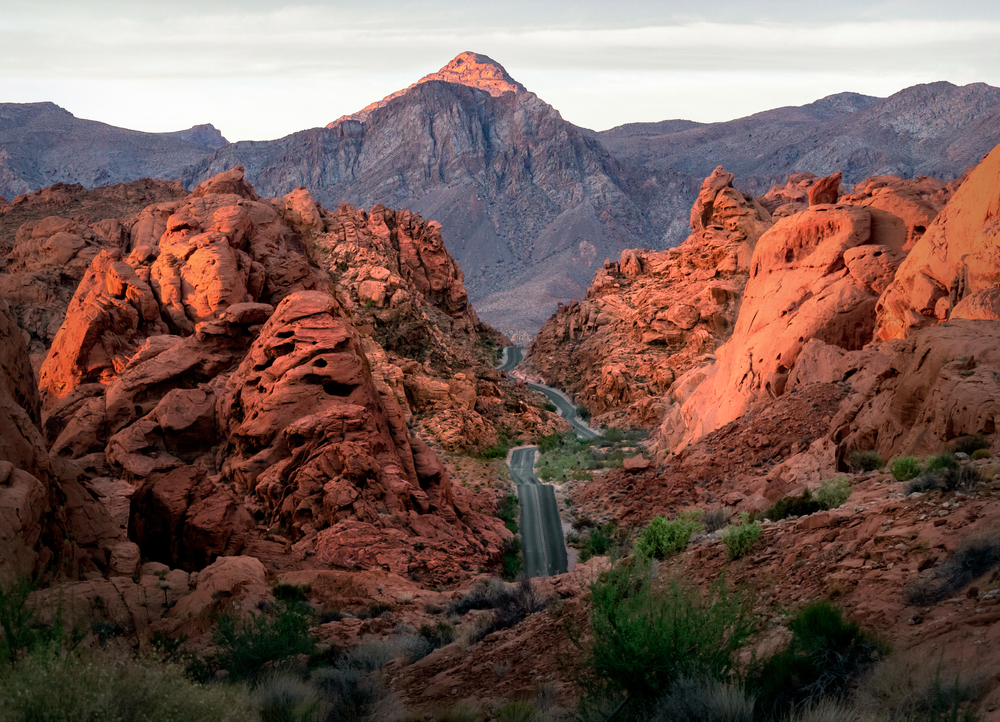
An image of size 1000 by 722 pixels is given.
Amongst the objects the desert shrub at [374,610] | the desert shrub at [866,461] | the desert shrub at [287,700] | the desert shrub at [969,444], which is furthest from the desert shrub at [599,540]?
the desert shrub at [287,700]

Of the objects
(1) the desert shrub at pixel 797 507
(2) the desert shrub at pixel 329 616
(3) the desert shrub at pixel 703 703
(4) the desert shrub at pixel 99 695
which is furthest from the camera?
(2) the desert shrub at pixel 329 616

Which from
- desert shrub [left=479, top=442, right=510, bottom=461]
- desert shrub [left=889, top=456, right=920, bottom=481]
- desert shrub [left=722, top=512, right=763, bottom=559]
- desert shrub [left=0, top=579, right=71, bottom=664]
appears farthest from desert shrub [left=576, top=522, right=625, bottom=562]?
desert shrub [left=0, top=579, right=71, bottom=664]

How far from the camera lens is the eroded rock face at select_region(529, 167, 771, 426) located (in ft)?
204

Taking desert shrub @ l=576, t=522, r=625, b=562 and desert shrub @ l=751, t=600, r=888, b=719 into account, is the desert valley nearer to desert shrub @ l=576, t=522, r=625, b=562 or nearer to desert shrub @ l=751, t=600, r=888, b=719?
desert shrub @ l=751, t=600, r=888, b=719

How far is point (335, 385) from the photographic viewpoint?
2402 centimetres

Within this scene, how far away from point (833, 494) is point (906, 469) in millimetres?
1187

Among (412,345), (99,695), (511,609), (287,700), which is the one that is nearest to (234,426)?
(511,609)

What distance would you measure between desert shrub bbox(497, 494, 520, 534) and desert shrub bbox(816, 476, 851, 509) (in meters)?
20.7

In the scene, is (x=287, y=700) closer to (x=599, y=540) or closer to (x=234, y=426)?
(x=234, y=426)

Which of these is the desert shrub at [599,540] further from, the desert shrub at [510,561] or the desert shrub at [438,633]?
the desert shrub at [438,633]

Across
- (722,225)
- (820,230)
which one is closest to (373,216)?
(722,225)

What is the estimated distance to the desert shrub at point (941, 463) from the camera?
11016 mm

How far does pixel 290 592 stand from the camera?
14688 mm

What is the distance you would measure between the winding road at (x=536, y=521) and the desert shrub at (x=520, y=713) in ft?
54.2
